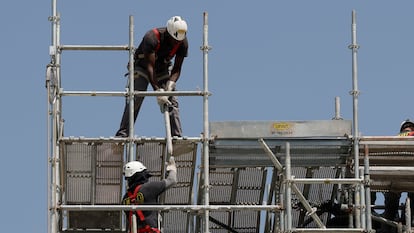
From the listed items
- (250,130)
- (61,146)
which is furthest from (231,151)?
(61,146)

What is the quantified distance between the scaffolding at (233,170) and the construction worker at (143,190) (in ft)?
0.96

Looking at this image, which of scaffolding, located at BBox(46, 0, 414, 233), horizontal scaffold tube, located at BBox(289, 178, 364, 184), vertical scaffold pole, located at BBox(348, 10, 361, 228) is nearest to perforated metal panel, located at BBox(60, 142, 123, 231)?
scaffolding, located at BBox(46, 0, 414, 233)

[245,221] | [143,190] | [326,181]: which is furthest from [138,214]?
[245,221]

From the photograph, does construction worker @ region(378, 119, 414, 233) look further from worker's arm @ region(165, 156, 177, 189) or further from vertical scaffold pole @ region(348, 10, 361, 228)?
worker's arm @ region(165, 156, 177, 189)

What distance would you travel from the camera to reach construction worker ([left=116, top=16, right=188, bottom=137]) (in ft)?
133

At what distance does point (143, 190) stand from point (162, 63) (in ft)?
10.3

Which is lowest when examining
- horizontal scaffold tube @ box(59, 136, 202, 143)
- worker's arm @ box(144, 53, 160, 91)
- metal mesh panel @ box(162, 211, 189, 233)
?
metal mesh panel @ box(162, 211, 189, 233)

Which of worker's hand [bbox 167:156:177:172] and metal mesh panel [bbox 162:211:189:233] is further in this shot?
metal mesh panel [bbox 162:211:189:233]

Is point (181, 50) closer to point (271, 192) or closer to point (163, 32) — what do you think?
point (163, 32)

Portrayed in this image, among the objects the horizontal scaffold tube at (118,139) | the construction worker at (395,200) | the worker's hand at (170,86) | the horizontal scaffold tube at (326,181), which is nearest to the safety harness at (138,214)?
the horizontal scaffold tube at (118,139)

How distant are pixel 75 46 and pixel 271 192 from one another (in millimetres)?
4855

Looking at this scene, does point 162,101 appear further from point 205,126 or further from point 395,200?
point 395,200

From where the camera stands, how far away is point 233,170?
41750 millimetres

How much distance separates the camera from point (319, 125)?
4012 cm
